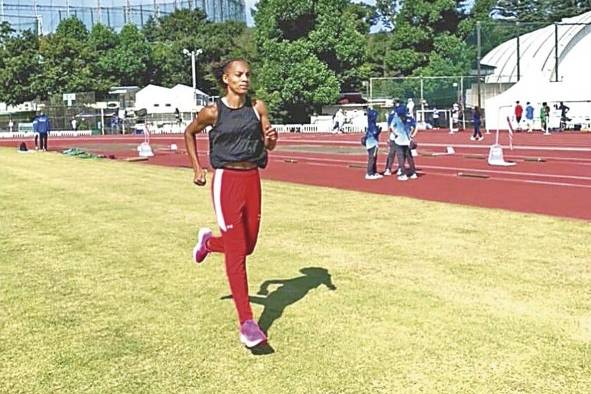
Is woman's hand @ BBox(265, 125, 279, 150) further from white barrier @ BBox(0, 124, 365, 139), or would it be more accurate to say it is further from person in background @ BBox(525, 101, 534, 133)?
white barrier @ BBox(0, 124, 365, 139)

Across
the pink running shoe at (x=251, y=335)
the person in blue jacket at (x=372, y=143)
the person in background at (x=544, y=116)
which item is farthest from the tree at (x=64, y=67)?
the pink running shoe at (x=251, y=335)

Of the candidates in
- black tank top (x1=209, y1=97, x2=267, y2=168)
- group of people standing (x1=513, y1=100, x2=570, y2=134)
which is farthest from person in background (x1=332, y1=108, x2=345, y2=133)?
black tank top (x1=209, y1=97, x2=267, y2=168)

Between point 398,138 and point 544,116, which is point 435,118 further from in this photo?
point 398,138

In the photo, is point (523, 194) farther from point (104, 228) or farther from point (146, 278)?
point (146, 278)

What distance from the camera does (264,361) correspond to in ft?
17.0

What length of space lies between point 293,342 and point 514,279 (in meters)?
2.53

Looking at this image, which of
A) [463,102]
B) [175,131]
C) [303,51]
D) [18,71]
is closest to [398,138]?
[463,102]

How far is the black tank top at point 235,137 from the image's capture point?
557 cm

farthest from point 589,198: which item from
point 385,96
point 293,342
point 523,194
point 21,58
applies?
point 21,58

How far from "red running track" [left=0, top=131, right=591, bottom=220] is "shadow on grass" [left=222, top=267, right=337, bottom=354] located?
5089mm

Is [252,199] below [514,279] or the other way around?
the other way around

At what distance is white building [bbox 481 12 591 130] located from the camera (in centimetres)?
4431

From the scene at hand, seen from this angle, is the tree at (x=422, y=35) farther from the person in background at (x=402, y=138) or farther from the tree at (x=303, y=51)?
the person in background at (x=402, y=138)

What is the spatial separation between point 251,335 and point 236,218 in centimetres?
77
